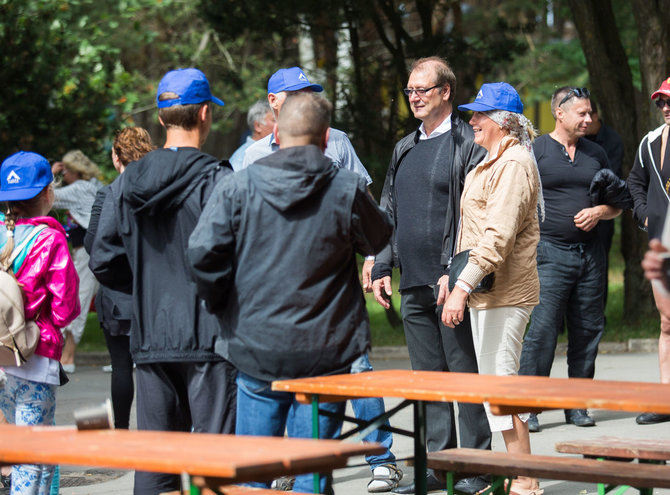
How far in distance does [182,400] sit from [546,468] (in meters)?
1.58

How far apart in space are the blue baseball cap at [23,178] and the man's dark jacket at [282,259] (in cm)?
163

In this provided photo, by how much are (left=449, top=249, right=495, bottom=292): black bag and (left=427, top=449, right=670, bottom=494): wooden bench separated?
34.6 inches

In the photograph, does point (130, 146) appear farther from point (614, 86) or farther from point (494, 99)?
point (614, 86)

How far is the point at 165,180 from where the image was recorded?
4453mm

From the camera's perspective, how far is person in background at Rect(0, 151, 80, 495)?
5316 mm

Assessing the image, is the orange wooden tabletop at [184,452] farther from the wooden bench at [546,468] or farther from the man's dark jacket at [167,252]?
the wooden bench at [546,468]

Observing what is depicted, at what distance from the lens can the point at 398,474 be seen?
20.5 ft

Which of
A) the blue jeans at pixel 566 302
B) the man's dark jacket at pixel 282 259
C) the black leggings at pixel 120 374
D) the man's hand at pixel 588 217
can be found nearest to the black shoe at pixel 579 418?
the blue jeans at pixel 566 302

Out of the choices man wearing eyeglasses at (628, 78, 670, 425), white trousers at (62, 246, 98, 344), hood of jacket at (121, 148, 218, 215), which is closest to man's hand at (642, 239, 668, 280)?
hood of jacket at (121, 148, 218, 215)

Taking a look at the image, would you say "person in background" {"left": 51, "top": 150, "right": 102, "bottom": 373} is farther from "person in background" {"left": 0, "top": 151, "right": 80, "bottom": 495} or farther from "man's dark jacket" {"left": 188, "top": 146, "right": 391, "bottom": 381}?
"man's dark jacket" {"left": 188, "top": 146, "right": 391, "bottom": 381}

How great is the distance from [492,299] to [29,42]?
1003 cm

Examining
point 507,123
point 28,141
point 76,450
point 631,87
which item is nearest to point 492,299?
point 507,123

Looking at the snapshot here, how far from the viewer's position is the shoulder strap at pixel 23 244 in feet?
17.5

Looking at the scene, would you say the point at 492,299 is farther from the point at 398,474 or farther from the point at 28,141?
the point at 28,141
